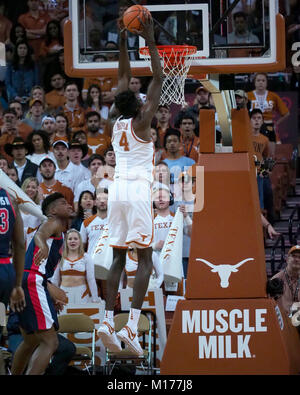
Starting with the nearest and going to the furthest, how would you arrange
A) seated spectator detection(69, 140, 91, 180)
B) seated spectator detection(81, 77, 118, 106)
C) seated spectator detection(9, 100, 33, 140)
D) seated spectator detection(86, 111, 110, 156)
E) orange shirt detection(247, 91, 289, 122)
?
seated spectator detection(69, 140, 91, 180)
seated spectator detection(86, 111, 110, 156)
orange shirt detection(247, 91, 289, 122)
seated spectator detection(9, 100, 33, 140)
seated spectator detection(81, 77, 118, 106)

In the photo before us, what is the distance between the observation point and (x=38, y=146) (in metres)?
12.6

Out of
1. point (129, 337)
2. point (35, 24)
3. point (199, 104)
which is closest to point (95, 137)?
point (199, 104)

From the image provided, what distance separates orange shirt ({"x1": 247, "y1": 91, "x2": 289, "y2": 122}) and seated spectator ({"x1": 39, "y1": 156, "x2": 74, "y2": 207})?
3038mm

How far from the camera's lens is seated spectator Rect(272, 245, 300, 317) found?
9486 mm

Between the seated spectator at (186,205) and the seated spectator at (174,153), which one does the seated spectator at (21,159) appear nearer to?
the seated spectator at (174,153)

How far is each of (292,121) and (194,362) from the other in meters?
6.94

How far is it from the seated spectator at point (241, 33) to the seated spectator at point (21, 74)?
4.43 metres

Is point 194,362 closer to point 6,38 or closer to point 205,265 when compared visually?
point 205,265

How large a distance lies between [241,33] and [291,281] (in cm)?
312

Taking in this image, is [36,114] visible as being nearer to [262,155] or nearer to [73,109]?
[73,109]

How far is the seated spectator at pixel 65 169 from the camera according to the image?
12031mm

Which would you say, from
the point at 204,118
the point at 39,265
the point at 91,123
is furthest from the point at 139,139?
the point at 91,123

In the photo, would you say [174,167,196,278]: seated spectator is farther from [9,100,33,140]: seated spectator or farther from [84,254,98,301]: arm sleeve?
[9,100,33,140]: seated spectator

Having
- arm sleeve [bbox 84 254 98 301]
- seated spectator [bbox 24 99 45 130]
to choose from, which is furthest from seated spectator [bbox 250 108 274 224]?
seated spectator [bbox 24 99 45 130]
